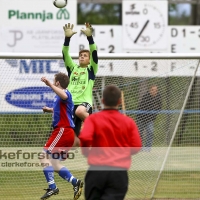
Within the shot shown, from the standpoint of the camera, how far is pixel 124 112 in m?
11.1

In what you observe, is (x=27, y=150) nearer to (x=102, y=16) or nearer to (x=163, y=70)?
(x=163, y=70)

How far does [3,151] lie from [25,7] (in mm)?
6859

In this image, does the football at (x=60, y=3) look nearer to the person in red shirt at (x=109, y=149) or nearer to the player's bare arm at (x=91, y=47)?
the player's bare arm at (x=91, y=47)

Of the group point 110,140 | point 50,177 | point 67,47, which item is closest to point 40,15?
point 67,47

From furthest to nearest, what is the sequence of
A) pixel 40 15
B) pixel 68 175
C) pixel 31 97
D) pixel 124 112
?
1. pixel 40 15
2. pixel 31 97
3. pixel 124 112
4. pixel 68 175

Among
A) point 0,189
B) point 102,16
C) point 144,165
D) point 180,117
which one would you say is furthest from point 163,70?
point 102,16

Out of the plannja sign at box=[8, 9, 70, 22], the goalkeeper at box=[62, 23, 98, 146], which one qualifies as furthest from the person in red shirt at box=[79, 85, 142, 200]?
the plannja sign at box=[8, 9, 70, 22]

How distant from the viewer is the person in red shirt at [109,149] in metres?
6.66

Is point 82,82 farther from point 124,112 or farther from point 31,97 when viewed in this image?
point 31,97

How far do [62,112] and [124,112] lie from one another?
180cm

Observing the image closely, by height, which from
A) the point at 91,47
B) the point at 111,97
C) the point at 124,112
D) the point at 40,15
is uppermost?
the point at 40,15

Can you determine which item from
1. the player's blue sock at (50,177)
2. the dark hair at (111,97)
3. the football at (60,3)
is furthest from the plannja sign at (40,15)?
the dark hair at (111,97)

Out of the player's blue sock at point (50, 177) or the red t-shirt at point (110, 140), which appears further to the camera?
the player's blue sock at point (50, 177)

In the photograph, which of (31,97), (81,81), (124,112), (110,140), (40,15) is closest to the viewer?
(110,140)
